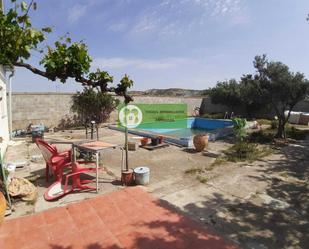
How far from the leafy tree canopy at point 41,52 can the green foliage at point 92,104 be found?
44.0 ft

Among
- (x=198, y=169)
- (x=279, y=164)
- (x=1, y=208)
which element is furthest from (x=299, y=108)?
(x=1, y=208)

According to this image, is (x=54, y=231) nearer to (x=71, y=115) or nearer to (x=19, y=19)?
(x=19, y=19)

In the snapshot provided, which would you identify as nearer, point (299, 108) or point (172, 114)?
point (299, 108)

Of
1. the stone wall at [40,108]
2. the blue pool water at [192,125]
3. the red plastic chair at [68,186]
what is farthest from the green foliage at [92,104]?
the red plastic chair at [68,186]

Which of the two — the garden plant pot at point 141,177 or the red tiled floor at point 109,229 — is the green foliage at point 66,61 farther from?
the garden plant pot at point 141,177

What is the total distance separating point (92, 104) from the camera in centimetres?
1850

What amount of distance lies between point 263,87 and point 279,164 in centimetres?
642

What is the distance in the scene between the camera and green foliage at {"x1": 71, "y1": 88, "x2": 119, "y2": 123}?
18.1 m

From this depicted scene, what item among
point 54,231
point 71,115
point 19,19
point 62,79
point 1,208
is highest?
point 19,19

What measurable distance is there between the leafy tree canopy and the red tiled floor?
9.60 ft

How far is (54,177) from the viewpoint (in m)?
7.48

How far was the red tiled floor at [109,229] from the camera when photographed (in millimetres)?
4340

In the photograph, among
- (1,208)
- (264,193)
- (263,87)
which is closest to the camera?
(1,208)

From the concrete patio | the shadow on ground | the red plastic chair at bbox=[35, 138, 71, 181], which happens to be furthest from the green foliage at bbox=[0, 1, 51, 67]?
the shadow on ground
